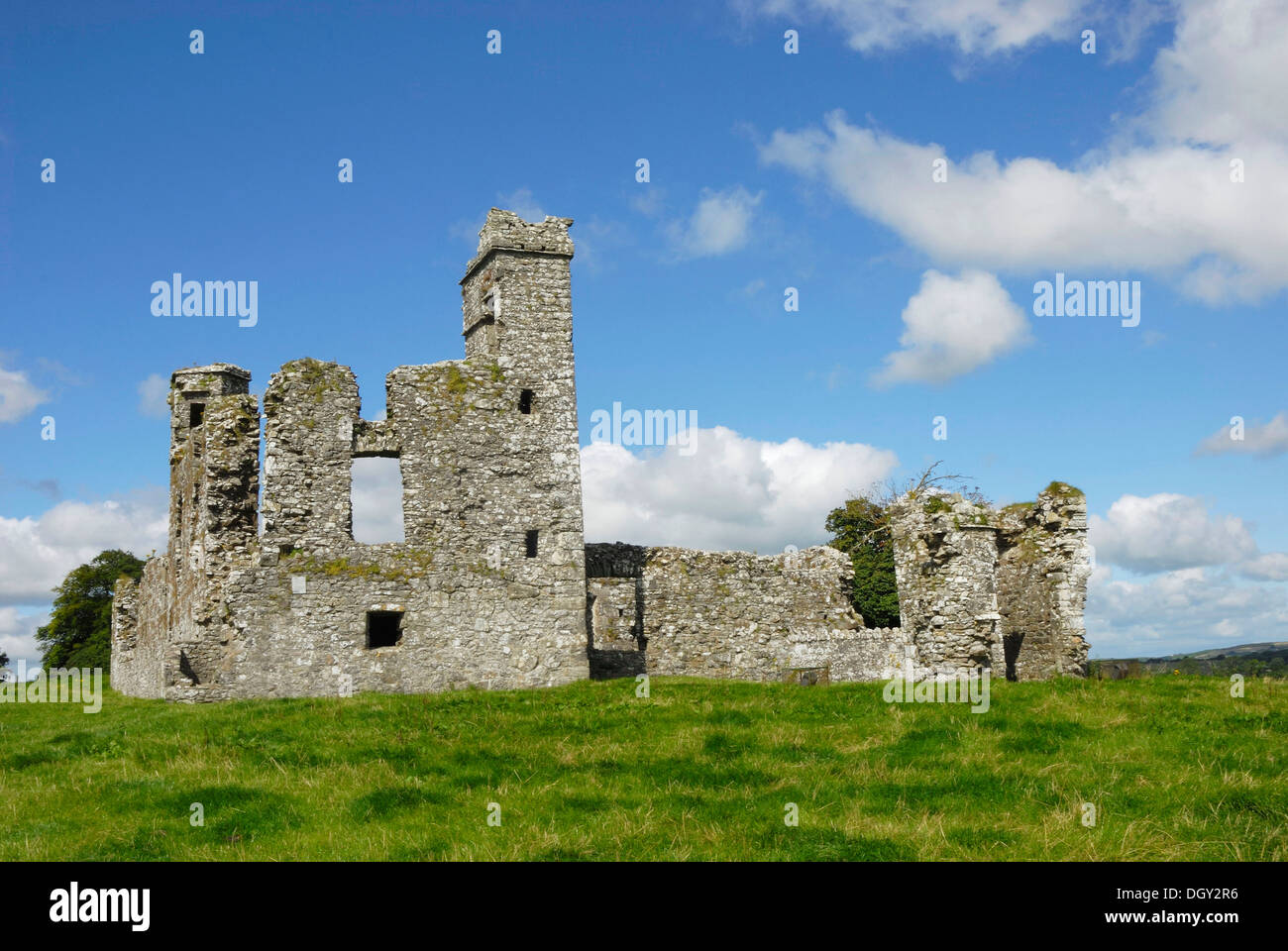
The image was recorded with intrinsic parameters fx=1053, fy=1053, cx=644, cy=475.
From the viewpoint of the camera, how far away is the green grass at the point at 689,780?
30.9 feet

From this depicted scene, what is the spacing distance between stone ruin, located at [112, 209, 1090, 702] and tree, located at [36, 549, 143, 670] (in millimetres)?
28873

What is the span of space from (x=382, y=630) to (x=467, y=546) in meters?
2.37

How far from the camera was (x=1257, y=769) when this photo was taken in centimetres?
1122

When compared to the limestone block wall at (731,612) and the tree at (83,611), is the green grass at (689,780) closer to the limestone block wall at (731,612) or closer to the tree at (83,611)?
the limestone block wall at (731,612)

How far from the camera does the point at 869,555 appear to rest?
130ft

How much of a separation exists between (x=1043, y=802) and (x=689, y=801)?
11.4ft

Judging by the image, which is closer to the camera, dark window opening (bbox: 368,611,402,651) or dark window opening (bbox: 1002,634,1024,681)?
dark window opening (bbox: 368,611,402,651)

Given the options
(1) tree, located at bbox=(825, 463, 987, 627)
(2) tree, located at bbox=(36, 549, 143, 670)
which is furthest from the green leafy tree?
(2) tree, located at bbox=(36, 549, 143, 670)

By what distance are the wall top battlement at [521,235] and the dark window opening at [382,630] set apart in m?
7.79

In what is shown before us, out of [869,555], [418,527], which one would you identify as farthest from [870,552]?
[418,527]

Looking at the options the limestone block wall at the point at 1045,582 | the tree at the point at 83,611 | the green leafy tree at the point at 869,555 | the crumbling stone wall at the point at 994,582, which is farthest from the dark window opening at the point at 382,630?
the tree at the point at 83,611

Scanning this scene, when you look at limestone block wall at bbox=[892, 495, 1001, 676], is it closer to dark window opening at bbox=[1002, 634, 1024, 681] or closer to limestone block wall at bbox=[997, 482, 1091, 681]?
limestone block wall at bbox=[997, 482, 1091, 681]

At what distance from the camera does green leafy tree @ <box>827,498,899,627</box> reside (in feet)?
118

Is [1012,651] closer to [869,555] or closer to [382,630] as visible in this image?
[382,630]
